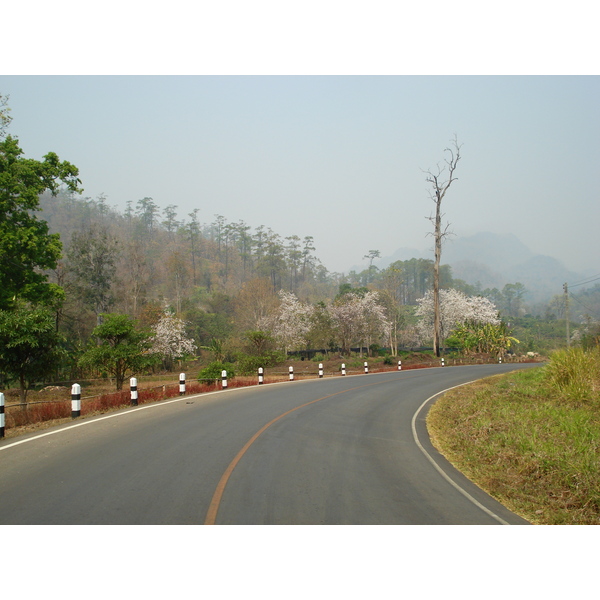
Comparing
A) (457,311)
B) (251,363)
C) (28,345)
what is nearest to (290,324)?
(457,311)

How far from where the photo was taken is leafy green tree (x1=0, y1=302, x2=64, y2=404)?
18453 mm

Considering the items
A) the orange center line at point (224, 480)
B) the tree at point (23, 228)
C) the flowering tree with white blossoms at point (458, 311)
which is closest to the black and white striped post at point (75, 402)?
the orange center line at point (224, 480)

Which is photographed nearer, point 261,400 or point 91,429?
point 91,429

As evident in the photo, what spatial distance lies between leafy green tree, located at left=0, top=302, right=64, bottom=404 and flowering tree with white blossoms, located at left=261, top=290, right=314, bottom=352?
32.6 metres

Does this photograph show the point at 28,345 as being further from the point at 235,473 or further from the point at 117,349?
the point at 235,473

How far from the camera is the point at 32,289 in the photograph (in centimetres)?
2566

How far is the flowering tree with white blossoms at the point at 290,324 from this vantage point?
176 feet

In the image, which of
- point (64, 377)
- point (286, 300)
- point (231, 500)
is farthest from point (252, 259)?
point (231, 500)

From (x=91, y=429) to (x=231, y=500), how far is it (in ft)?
20.6

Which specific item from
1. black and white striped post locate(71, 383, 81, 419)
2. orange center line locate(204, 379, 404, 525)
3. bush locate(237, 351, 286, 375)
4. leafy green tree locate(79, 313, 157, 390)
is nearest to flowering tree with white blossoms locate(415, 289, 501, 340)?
bush locate(237, 351, 286, 375)

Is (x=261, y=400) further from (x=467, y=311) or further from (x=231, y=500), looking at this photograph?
(x=467, y=311)

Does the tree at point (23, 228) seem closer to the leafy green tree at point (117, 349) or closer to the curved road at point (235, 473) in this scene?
the leafy green tree at point (117, 349)

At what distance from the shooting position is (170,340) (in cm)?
4712

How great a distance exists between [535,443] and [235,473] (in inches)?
245
